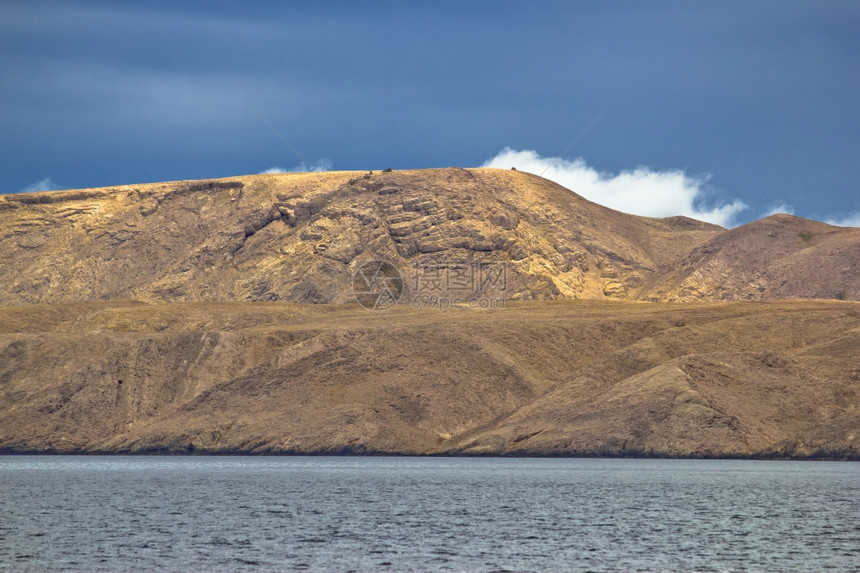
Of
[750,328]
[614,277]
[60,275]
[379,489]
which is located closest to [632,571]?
[379,489]

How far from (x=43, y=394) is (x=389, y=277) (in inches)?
2044

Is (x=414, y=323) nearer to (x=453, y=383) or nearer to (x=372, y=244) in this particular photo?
(x=453, y=383)

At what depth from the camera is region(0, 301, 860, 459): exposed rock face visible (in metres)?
87.0

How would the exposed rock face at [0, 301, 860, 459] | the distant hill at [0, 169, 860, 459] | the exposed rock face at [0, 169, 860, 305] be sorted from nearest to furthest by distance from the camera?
the exposed rock face at [0, 301, 860, 459]
the distant hill at [0, 169, 860, 459]
the exposed rock face at [0, 169, 860, 305]

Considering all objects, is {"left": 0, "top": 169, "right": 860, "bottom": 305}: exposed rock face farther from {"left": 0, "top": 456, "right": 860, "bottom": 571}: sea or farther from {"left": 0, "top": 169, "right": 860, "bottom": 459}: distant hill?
{"left": 0, "top": 456, "right": 860, "bottom": 571}: sea

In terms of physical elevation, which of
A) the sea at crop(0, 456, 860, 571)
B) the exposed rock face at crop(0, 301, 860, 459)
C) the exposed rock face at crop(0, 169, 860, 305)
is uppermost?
the exposed rock face at crop(0, 169, 860, 305)

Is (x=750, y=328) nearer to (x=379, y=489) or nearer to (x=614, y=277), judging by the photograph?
(x=614, y=277)

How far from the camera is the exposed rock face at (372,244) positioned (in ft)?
478

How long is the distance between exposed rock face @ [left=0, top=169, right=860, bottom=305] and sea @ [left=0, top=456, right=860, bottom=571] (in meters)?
66.9

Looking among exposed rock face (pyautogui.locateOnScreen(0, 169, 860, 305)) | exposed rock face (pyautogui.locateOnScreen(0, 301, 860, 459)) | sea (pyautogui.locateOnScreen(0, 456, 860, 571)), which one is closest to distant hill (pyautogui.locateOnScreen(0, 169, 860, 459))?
exposed rock face (pyautogui.locateOnScreen(0, 301, 860, 459))

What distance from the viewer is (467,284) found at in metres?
143

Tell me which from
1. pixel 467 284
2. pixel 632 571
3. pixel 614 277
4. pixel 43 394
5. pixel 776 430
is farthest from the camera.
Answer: pixel 614 277

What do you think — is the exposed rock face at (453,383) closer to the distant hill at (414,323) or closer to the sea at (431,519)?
the distant hill at (414,323)

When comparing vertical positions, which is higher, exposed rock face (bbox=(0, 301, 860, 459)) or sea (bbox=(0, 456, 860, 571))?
exposed rock face (bbox=(0, 301, 860, 459))
